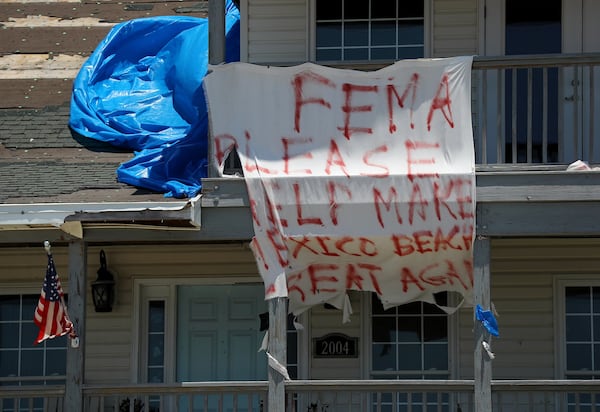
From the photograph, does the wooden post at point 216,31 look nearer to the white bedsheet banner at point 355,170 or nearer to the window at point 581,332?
the white bedsheet banner at point 355,170

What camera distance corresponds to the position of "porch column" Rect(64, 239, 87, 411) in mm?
12500

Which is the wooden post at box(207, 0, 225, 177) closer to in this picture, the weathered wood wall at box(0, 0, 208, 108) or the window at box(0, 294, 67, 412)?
the weathered wood wall at box(0, 0, 208, 108)

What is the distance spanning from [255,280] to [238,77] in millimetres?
2794

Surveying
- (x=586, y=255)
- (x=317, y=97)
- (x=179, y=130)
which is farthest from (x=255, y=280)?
(x=586, y=255)

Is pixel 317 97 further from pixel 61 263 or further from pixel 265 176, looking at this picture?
pixel 61 263

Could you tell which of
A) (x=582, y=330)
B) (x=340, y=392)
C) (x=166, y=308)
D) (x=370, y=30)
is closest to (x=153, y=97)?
(x=166, y=308)

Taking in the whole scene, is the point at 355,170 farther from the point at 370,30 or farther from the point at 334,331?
the point at 334,331

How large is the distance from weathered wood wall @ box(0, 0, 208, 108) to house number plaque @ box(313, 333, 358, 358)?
4081 millimetres

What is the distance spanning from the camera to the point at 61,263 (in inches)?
583

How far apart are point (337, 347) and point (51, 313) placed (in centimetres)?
345

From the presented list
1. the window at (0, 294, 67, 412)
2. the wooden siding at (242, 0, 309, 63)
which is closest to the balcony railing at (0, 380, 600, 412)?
the window at (0, 294, 67, 412)

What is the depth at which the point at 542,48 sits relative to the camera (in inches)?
549

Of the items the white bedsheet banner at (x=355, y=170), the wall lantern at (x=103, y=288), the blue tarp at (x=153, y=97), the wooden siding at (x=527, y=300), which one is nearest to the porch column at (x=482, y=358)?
the white bedsheet banner at (x=355, y=170)

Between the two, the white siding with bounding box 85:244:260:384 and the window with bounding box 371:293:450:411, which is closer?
the window with bounding box 371:293:450:411
